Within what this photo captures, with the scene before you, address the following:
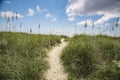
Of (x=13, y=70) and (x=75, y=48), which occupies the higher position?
(x=75, y=48)

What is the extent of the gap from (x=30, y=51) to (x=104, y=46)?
4.17 m

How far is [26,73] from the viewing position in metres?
6.45

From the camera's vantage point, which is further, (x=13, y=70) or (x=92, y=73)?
(x=92, y=73)

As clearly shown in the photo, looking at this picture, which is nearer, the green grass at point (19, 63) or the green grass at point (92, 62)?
the green grass at point (19, 63)

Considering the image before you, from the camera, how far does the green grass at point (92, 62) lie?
6934 millimetres

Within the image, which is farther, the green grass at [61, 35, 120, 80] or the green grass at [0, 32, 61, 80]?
the green grass at [61, 35, 120, 80]


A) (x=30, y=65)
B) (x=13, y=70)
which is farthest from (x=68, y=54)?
(x=13, y=70)

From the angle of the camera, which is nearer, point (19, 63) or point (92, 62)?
point (19, 63)

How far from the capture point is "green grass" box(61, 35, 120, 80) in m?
6.93

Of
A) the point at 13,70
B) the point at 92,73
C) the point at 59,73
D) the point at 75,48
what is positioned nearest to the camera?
the point at 13,70

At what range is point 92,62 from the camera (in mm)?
7867

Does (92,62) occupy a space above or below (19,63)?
below

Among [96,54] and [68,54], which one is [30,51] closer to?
[68,54]

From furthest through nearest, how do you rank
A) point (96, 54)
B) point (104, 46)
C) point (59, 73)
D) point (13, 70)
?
point (104, 46) < point (96, 54) < point (59, 73) < point (13, 70)
